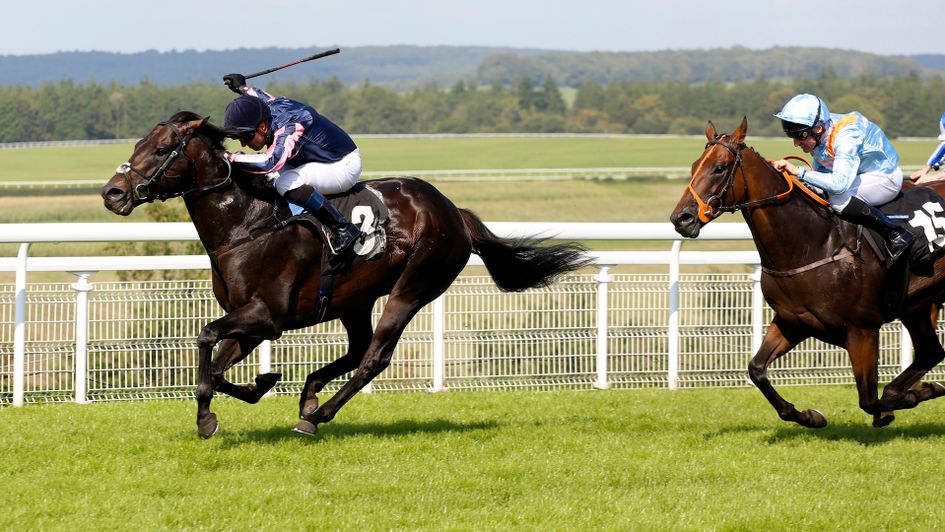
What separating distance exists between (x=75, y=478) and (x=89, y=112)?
7650cm

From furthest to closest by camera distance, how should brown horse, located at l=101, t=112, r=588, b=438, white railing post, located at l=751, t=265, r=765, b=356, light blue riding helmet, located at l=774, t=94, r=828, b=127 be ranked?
white railing post, located at l=751, t=265, r=765, b=356 → light blue riding helmet, located at l=774, t=94, r=828, b=127 → brown horse, located at l=101, t=112, r=588, b=438

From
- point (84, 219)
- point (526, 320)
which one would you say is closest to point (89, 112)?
point (84, 219)

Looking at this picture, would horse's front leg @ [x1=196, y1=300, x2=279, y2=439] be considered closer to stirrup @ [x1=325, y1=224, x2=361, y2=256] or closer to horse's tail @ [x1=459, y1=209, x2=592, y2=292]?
stirrup @ [x1=325, y1=224, x2=361, y2=256]

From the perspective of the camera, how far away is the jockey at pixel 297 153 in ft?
19.7

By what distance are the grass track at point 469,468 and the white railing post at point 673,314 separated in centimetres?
87

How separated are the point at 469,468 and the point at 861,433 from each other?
2.28 m

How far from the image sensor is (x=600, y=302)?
8336mm

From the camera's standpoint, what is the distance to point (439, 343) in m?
8.10

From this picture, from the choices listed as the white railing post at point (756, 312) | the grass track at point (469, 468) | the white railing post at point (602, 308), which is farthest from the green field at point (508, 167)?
the grass track at point (469, 468)

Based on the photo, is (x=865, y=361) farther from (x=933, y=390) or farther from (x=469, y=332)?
(x=469, y=332)

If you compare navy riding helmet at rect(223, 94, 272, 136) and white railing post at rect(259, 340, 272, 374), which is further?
white railing post at rect(259, 340, 272, 374)

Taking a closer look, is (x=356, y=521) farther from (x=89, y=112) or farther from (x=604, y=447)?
(x=89, y=112)

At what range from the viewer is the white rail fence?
7441 millimetres

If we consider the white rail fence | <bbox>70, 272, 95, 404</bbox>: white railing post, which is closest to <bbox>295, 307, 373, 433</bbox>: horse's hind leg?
the white rail fence
